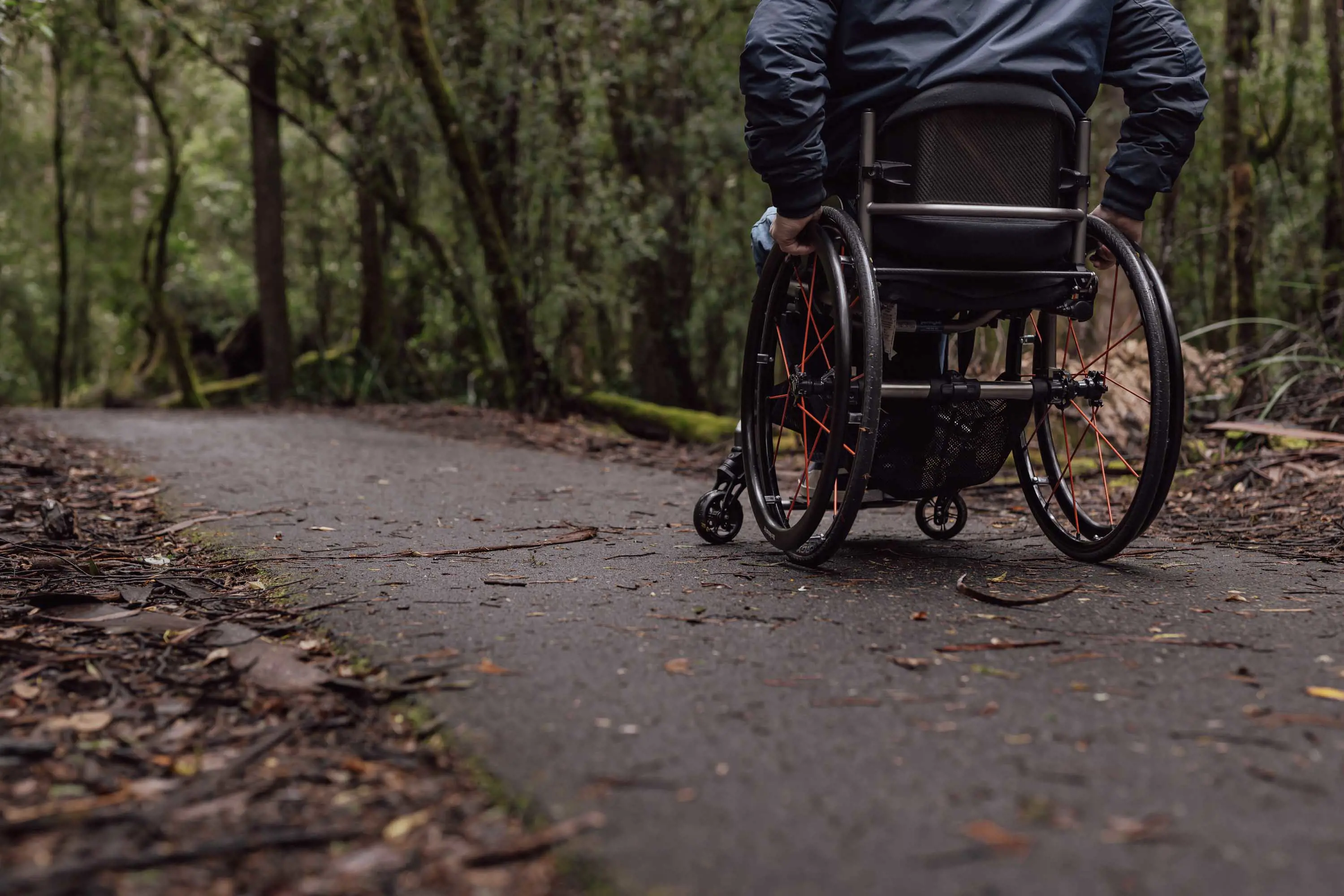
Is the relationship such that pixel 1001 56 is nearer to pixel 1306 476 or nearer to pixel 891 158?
pixel 891 158

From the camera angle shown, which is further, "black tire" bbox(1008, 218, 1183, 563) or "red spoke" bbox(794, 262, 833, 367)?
"red spoke" bbox(794, 262, 833, 367)

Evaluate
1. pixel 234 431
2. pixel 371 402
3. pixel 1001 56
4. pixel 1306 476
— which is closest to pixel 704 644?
pixel 1001 56

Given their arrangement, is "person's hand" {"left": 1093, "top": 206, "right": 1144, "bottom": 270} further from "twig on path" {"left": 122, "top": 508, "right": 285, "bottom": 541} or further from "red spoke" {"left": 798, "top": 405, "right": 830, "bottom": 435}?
"twig on path" {"left": 122, "top": 508, "right": 285, "bottom": 541}

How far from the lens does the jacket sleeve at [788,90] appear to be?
9.27 feet

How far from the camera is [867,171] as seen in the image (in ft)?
9.52

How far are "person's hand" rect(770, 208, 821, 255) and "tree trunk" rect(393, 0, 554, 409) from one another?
6102 millimetres

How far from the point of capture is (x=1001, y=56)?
2826 mm

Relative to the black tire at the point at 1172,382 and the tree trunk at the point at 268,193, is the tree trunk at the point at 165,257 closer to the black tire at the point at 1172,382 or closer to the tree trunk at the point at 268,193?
the tree trunk at the point at 268,193

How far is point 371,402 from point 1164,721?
12093 millimetres

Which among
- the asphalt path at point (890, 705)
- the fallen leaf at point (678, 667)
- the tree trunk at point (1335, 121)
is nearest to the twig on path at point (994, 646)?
the asphalt path at point (890, 705)

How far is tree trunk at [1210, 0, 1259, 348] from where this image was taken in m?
8.74

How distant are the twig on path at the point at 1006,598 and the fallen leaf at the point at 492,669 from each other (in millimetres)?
1222

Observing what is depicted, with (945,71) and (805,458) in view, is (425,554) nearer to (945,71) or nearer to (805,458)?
(805,458)

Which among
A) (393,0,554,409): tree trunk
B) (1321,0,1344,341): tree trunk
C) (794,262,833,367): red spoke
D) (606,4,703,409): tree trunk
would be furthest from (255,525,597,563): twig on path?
(606,4,703,409): tree trunk
